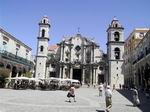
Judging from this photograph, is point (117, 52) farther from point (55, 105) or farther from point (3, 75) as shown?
point (55, 105)

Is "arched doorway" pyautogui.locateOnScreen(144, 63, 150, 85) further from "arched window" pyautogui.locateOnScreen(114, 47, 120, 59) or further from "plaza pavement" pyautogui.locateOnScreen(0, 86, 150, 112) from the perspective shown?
"arched window" pyautogui.locateOnScreen(114, 47, 120, 59)

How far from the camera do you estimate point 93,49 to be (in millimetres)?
56844

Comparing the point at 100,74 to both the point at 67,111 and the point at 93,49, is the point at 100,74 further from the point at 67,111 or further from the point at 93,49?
the point at 67,111

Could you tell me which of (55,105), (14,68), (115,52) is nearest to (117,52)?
(115,52)

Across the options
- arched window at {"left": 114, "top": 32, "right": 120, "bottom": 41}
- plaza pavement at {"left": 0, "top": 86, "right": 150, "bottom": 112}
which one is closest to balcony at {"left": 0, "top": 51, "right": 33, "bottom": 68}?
plaza pavement at {"left": 0, "top": 86, "right": 150, "bottom": 112}

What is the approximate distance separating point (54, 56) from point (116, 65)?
14847 millimetres

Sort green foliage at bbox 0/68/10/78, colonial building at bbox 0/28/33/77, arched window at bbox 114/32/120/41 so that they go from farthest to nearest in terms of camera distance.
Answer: arched window at bbox 114/32/120/41 → colonial building at bbox 0/28/33/77 → green foliage at bbox 0/68/10/78

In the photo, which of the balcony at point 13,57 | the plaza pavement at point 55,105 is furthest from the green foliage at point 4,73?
the plaza pavement at point 55,105

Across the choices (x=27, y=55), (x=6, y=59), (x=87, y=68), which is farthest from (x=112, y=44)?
(x=6, y=59)

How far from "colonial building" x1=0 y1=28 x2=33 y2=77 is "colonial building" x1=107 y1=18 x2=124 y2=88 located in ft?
55.0

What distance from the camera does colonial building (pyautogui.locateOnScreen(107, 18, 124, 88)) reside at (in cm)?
5028

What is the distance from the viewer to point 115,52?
52094mm

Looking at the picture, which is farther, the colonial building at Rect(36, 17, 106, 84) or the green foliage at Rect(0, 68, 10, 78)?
the colonial building at Rect(36, 17, 106, 84)

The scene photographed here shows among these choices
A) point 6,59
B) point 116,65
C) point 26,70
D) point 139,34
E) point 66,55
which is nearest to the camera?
point 6,59
